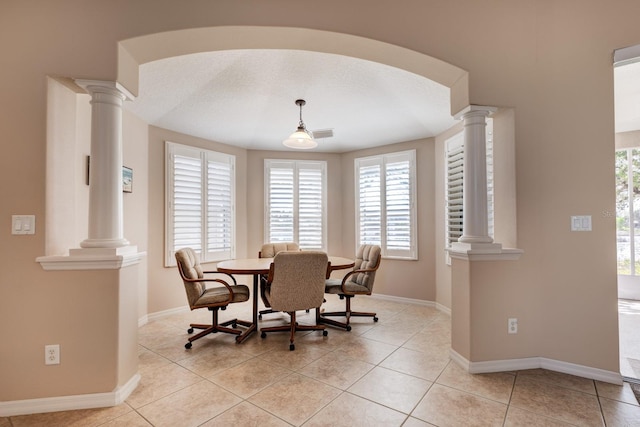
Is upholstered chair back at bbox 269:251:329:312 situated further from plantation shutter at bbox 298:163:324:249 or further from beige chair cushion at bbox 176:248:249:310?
plantation shutter at bbox 298:163:324:249

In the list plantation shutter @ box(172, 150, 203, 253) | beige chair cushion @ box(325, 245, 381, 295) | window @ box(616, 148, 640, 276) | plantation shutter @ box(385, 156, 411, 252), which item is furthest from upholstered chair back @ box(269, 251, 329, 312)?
window @ box(616, 148, 640, 276)

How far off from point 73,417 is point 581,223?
385cm

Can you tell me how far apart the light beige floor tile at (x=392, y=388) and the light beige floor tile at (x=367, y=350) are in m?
0.25

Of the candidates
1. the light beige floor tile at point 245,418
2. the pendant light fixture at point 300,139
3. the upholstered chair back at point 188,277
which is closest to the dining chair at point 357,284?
the upholstered chair back at point 188,277

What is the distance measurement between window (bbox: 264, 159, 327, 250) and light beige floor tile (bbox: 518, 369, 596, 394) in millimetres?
3454

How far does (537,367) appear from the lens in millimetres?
2467

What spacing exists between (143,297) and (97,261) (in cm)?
210

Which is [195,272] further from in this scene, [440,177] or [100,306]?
[440,177]

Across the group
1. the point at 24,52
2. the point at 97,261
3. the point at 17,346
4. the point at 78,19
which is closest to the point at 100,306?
the point at 97,261

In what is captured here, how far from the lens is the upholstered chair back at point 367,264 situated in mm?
3654

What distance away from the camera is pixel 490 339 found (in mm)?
2441

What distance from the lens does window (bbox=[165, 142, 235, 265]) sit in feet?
13.7

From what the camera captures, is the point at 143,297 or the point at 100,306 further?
the point at 143,297

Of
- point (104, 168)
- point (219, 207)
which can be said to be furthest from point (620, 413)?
point (219, 207)
